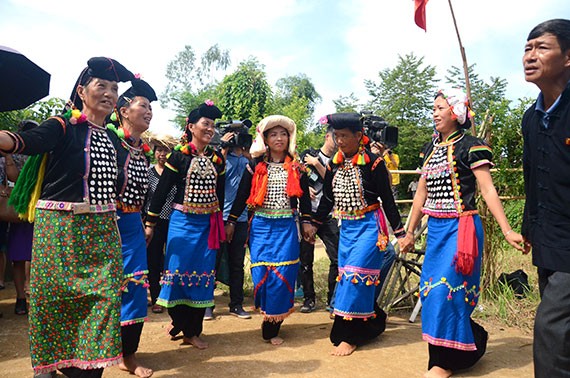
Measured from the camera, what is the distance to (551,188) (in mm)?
2475

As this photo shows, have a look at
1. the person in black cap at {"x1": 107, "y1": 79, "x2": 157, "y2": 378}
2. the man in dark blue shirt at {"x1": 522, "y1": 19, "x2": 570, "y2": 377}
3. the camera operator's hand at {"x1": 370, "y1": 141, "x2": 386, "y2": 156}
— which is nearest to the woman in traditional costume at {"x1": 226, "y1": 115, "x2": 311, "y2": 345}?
the camera operator's hand at {"x1": 370, "y1": 141, "x2": 386, "y2": 156}

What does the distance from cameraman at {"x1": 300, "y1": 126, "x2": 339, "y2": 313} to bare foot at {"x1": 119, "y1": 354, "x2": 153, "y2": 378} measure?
2386mm

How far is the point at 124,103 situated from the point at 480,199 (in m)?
3.98

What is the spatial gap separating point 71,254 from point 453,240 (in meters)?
2.70

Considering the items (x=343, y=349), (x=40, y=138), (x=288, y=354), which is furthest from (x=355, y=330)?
(x=40, y=138)

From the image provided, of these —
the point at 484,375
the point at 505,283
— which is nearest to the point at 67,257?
the point at 484,375

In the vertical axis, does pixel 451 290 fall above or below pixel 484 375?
above

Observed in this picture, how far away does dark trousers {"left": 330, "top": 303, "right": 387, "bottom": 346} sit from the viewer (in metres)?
4.28

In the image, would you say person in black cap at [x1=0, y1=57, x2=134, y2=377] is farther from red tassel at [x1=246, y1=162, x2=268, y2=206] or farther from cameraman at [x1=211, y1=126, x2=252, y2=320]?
cameraman at [x1=211, y1=126, x2=252, y2=320]

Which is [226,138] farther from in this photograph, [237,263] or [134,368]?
[134,368]

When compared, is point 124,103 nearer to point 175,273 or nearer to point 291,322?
point 175,273

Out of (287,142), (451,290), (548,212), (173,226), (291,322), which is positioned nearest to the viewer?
(548,212)

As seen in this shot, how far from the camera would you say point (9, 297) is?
606cm

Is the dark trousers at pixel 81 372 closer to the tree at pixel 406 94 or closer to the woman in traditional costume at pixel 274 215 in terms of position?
the woman in traditional costume at pixel 274 215
